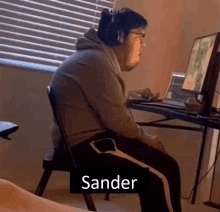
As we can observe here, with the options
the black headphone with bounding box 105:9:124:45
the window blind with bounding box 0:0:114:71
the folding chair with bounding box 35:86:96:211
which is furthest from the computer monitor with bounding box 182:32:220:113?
the window blind with bounding box 0:0:114:71

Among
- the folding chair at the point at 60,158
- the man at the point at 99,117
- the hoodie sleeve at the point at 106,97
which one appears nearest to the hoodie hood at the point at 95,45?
the man at the point at 99,117

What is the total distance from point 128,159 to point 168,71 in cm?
148

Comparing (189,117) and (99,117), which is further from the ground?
(189,117)

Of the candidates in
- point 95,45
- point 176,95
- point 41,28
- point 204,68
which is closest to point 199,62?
point 204,68

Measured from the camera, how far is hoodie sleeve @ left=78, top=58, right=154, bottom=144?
149 cm

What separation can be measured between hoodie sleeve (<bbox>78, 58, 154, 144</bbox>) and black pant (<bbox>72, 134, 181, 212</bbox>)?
7 cm

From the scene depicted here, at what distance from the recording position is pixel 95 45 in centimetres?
165

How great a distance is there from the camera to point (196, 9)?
263cm

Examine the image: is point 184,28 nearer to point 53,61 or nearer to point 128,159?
point 53,61

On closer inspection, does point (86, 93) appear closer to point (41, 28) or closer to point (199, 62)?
point (199, 62)

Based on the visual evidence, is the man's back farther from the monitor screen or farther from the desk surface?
the monitor screen

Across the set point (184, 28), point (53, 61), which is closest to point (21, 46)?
point (53, 61)

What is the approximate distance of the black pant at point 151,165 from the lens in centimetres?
134

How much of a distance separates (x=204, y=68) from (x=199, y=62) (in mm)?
154
